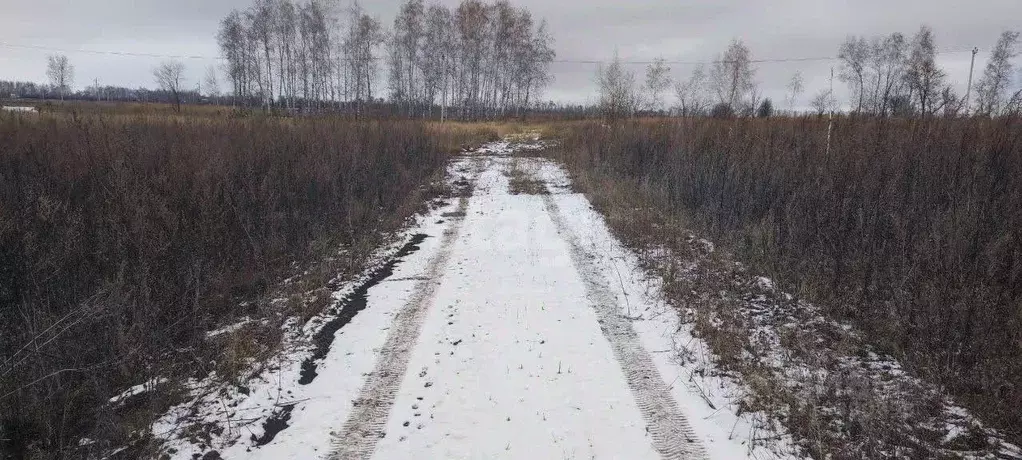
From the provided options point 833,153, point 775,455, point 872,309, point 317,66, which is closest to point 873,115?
point 833,153

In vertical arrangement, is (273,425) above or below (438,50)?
below

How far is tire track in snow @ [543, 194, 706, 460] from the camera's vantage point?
10.5 ft

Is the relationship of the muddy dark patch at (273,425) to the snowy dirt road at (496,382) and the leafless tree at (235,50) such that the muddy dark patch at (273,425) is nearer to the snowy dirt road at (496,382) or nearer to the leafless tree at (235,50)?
the snowy dirt road at (496,382)

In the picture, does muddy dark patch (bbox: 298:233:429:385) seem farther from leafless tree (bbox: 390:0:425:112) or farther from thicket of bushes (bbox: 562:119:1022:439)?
leafless tree (bbox: 390:0:425:112)

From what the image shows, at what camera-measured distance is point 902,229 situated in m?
4.77

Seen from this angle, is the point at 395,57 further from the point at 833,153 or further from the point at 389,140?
the point at 833,153

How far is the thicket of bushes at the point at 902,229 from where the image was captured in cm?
373

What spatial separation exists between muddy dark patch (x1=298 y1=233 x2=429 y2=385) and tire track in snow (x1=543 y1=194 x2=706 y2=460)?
8.07 ft

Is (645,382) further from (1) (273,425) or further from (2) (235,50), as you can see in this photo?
(2) (235,50)

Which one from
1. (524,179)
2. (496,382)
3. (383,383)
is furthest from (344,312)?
(524,179)

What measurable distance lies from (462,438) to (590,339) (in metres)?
1.83

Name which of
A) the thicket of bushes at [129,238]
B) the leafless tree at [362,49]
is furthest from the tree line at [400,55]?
the thicket of bushes at [129,238]

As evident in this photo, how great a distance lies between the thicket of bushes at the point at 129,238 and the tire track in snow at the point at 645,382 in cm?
335

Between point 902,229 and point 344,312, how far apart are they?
5.36m
